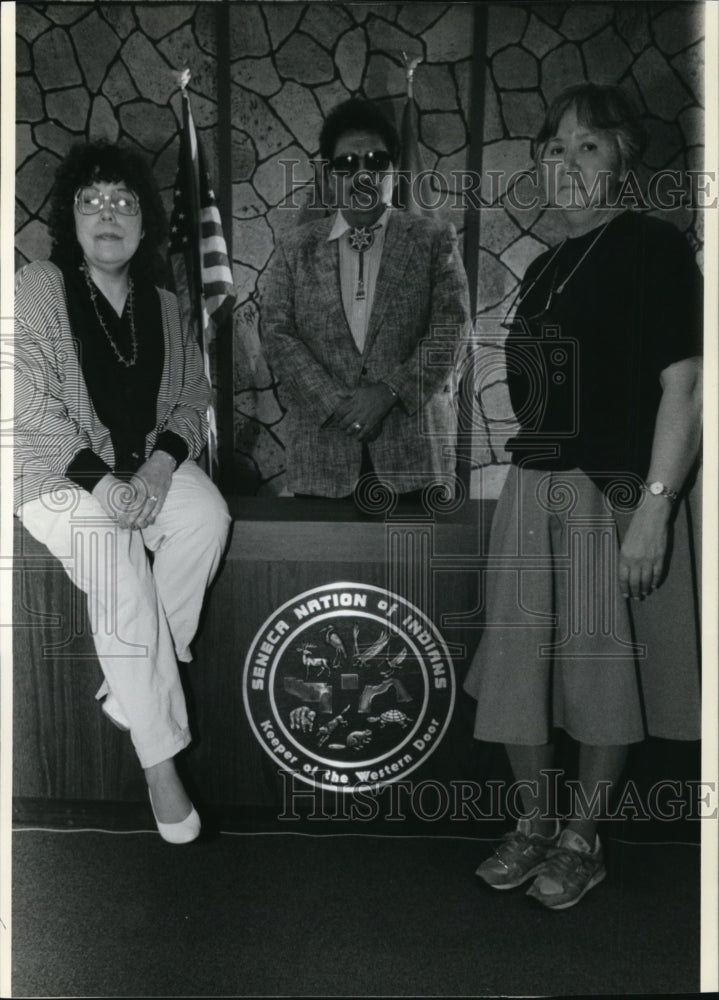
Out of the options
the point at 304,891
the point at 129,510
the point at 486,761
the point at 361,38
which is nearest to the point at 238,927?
the point at 304,891

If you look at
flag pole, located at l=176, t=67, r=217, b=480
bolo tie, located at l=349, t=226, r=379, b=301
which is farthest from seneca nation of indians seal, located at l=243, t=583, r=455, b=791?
bolo tie, located at l=349, t=226, r=379, b=301

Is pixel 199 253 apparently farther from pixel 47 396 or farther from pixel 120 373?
pixel 47 396

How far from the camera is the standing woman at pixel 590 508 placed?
1686mm

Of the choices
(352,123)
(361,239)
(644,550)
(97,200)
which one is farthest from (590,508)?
(97,200)

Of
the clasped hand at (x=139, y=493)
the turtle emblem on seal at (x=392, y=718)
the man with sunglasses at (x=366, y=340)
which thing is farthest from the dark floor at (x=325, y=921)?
the man with sunglasses at (x=366, y=340)

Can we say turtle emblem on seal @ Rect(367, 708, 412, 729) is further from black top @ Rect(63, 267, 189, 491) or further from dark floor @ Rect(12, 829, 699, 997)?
black top @ Rect(63, 267, 189, 491)

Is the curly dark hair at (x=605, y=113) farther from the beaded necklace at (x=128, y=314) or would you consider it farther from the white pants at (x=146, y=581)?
the white pants at (x=146, y=581)

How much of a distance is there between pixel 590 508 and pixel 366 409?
0.46m

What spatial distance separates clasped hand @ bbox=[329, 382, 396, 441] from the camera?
5.77 ft

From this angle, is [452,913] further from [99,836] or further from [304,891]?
[99,836]

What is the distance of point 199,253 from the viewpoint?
1.74 m

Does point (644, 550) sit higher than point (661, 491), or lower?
lower

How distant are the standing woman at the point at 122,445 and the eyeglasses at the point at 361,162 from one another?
1.12 feet

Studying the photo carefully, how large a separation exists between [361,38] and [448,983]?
1.69m
